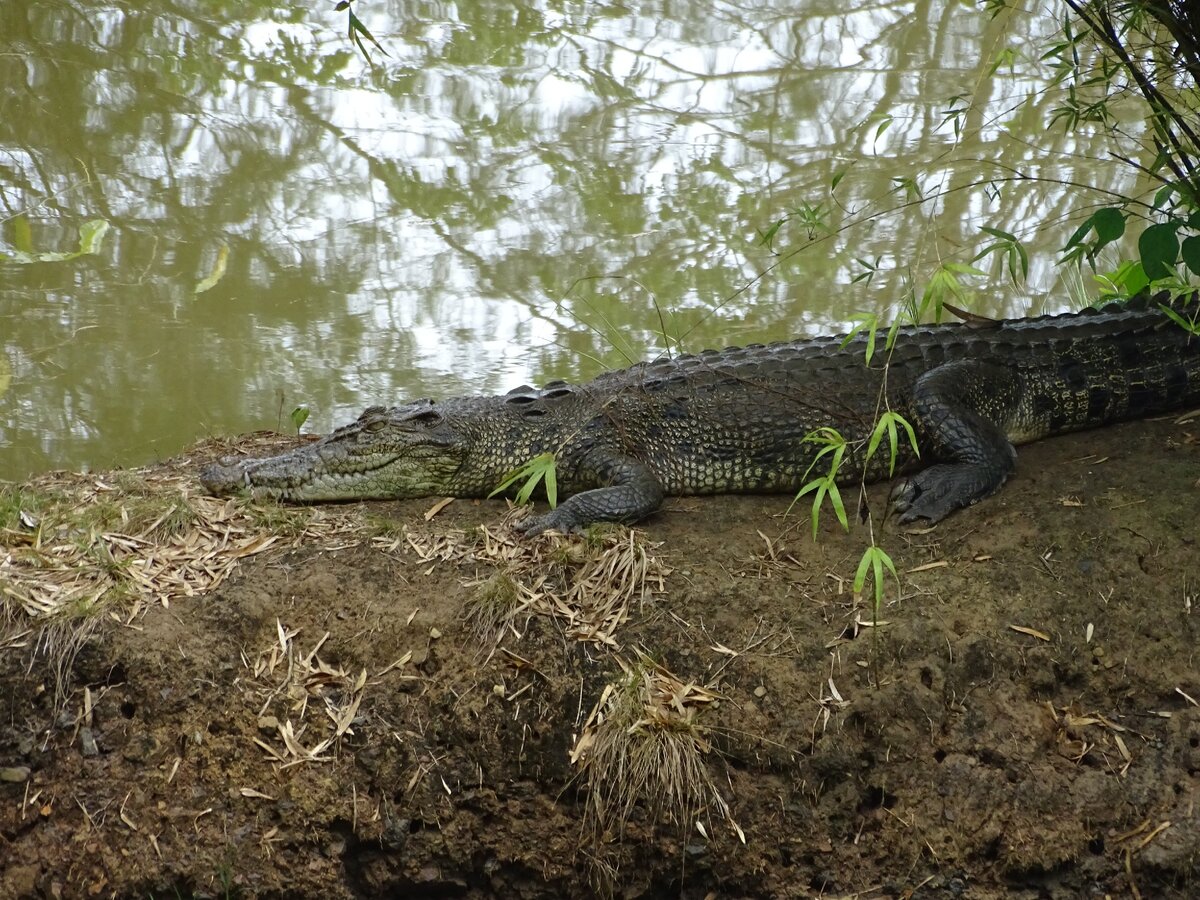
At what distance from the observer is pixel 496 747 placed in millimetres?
3631

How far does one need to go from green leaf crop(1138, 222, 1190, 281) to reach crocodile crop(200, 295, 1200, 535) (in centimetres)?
117

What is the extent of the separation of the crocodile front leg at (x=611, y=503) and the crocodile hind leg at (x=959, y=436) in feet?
3.07

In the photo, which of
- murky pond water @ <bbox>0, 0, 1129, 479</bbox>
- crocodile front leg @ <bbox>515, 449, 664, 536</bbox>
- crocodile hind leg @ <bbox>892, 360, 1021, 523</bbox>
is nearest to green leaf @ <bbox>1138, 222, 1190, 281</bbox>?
crocodile hind leg @ <bbox>892, 360, 1021, 523</bbox>

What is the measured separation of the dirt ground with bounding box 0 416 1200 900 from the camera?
3.44 meters

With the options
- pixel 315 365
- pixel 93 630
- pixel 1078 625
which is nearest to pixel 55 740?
pixel 93 630

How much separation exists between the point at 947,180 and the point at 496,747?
18.8 ft

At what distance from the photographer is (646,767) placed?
347 centimetres

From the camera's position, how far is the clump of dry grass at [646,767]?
3.48 m

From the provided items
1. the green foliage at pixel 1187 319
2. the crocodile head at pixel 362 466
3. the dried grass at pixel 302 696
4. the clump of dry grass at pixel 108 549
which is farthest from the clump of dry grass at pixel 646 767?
the green foliage at pixel 1187 319

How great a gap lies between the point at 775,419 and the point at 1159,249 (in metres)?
1.71

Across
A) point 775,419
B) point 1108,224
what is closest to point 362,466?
point 775,419

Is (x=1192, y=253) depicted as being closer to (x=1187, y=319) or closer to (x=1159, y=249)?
(x=1159, y=249)

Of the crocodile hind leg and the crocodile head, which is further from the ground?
the crocodile hind leg

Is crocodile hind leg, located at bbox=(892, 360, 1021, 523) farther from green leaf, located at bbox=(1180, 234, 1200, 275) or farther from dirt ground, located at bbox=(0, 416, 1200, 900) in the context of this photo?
green leaf, located at bbox=(1180, 234, 1200, 275)
